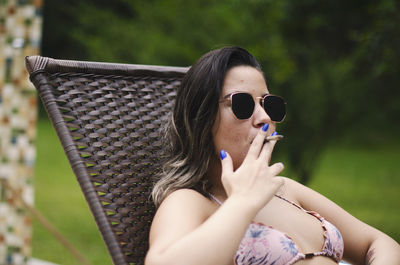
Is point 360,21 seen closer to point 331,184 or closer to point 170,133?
point 331,184

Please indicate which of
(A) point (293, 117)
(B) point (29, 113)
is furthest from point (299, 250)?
(A) point (293, 117)

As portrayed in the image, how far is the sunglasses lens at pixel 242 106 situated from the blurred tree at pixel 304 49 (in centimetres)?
378

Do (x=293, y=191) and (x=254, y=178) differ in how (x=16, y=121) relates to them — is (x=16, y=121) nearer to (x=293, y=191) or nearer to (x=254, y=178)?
(x=293, y=191)

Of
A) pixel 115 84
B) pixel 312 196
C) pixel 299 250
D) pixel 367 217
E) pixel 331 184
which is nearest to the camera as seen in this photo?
pixel 299 250

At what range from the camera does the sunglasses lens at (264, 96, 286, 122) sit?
6.22 feet

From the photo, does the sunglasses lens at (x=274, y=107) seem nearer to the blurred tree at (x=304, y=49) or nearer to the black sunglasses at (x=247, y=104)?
the black sunglasses at (x=247, y=104)

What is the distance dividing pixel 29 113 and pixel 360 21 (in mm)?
8537

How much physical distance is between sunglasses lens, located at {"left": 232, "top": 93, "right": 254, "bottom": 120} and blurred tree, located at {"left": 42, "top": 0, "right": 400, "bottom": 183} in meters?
3.78

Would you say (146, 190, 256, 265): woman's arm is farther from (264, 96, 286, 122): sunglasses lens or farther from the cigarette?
Answer: (264, 96, 286, 122): sunglasses lens

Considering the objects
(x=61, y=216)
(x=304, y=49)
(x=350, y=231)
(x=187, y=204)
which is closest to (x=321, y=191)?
(x=304, y=49)

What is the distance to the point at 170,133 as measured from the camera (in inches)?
80.5

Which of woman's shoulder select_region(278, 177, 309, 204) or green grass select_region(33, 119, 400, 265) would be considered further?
green grass select_region(33, 119, 400, 265)

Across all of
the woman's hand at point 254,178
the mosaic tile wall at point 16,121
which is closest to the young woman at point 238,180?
the woman's hand at point 254,178

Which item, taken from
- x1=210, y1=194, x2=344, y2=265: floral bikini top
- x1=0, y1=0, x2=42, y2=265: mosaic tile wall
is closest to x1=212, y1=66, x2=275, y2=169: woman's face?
x1=210, y1=194, x2=344, y2=265: floral bikini top
